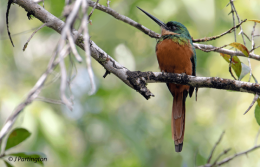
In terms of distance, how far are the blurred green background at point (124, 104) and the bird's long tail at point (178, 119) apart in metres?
0.44

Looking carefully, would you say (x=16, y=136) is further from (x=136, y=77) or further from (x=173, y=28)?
(x=173, y=28)

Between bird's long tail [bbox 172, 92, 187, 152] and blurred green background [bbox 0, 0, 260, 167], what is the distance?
1.44ft

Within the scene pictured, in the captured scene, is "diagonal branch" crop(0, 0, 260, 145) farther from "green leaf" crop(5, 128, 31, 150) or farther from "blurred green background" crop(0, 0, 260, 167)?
"blurred green background" crop(0, 0, 260, 167)

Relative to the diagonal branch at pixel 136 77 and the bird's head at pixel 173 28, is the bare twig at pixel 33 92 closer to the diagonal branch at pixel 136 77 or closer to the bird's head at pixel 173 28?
the diagonal branch at pixel 136 77

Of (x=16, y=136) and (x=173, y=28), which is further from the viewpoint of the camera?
(x=173, y=28)

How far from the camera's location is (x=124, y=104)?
517cm

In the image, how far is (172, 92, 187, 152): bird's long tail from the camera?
288 cm

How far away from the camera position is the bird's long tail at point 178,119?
288 centimetres

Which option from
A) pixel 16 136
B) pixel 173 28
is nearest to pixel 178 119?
pixel 173 28

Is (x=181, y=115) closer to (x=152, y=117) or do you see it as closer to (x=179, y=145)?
(x=179, y=145)

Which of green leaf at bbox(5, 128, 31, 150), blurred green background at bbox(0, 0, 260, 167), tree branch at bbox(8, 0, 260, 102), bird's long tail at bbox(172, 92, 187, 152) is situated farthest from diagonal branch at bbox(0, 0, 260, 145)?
blurred green background at bbox(0, 0, 260, 167)

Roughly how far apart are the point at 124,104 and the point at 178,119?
88.4 inches

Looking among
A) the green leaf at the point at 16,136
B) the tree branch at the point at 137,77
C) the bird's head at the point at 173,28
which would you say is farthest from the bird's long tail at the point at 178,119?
the green leaf at the point at 16,136

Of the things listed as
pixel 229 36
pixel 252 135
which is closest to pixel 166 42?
pixel 229 36
